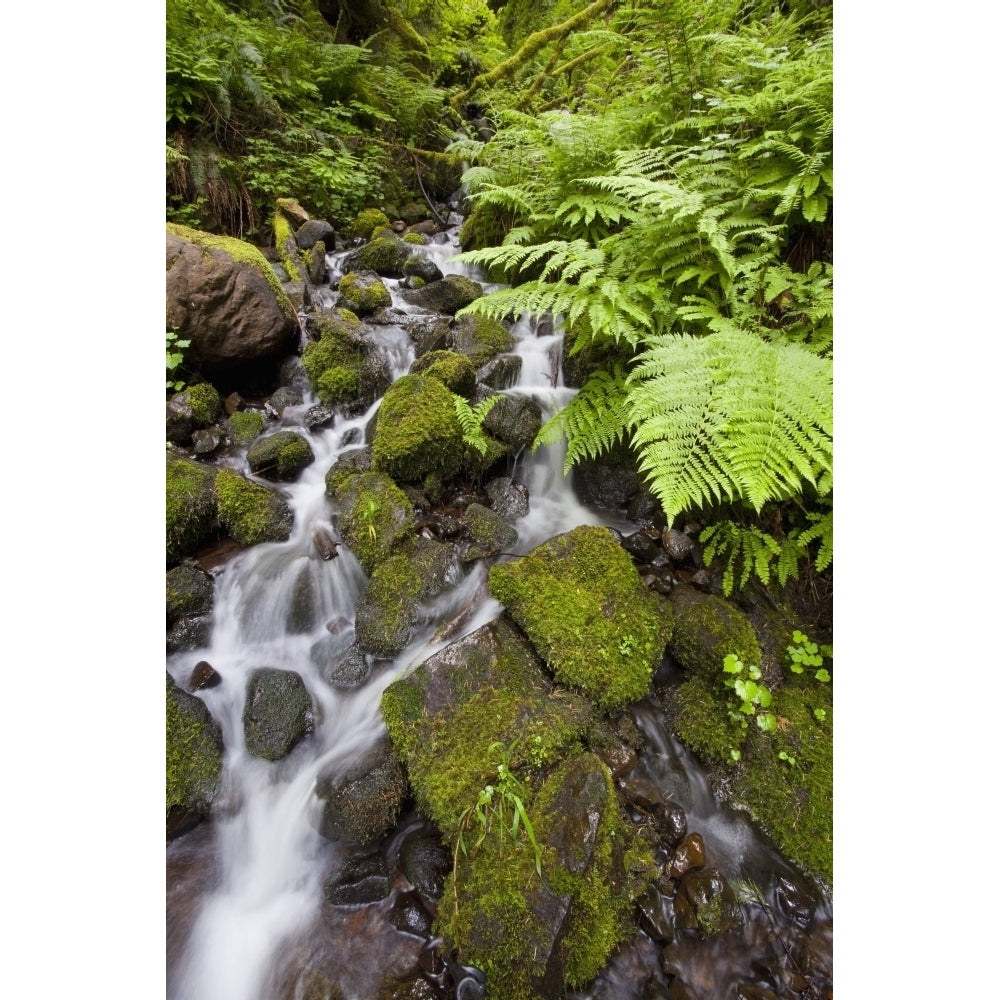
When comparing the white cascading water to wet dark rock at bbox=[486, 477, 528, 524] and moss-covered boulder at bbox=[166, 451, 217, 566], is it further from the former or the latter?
moss-covered boulder at bbox=[166, 451, 217, 566]

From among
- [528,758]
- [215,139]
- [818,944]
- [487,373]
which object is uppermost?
[215,139]

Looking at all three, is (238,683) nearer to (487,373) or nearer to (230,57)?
(487,373)

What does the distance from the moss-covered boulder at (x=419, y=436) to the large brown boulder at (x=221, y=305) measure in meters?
1.59

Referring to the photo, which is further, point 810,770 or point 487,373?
point 487,373

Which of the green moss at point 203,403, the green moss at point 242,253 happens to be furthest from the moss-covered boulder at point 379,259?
the green moss at point 203,403

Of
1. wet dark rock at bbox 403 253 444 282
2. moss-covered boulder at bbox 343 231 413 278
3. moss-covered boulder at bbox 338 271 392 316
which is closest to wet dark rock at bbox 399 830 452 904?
moss-covered boulder at bbox 338 271 392 316

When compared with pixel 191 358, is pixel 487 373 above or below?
below

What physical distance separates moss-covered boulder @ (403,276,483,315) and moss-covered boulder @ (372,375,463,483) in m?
2.11

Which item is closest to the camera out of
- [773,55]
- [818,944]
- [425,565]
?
[818,944]

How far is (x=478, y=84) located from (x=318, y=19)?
107 inches

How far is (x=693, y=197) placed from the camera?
2715 mm

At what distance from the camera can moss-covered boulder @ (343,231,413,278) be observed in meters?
5.87

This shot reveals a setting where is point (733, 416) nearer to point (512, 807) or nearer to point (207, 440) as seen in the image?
point (512, 807)

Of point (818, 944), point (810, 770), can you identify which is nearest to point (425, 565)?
point (810, 770)
